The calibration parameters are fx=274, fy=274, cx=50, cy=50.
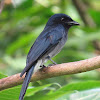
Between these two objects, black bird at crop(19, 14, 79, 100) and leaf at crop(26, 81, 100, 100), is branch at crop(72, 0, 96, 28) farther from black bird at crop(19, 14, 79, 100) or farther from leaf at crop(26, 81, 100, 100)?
leaf at crop(26, 81, 100, 100)

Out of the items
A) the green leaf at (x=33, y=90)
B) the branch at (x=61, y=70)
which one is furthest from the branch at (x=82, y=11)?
the green leaf at (x=33, y=90)

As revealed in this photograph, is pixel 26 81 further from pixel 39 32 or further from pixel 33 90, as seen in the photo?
pixel 39 32

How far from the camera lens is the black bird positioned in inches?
113

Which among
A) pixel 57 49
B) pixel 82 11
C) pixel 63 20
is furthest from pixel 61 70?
pixel 82 11

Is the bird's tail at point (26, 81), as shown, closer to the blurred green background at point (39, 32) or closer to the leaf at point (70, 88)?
the leaf at point (70, 88)

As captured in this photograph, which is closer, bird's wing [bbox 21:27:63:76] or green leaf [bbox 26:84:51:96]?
green leaf [bbox 26:84:51:96]

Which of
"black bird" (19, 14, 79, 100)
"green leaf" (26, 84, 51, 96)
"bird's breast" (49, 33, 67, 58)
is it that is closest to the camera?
"green leaf" (26, 84, 51, 96)

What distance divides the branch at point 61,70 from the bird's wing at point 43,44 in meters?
0.25

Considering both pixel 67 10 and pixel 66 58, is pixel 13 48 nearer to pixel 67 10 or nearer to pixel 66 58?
pixel 66 58

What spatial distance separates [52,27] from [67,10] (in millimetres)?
1762

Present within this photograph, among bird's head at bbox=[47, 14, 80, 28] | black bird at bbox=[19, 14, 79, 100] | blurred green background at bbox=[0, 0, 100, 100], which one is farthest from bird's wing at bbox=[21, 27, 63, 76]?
A: blurred green background at bbox=[0, 0, 100, 100]

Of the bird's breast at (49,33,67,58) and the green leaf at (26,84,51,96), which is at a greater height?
the bird's breast at (49,33,67,58)

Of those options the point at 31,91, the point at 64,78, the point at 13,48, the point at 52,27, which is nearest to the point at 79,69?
the point at 31,91

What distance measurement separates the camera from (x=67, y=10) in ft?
18.6
